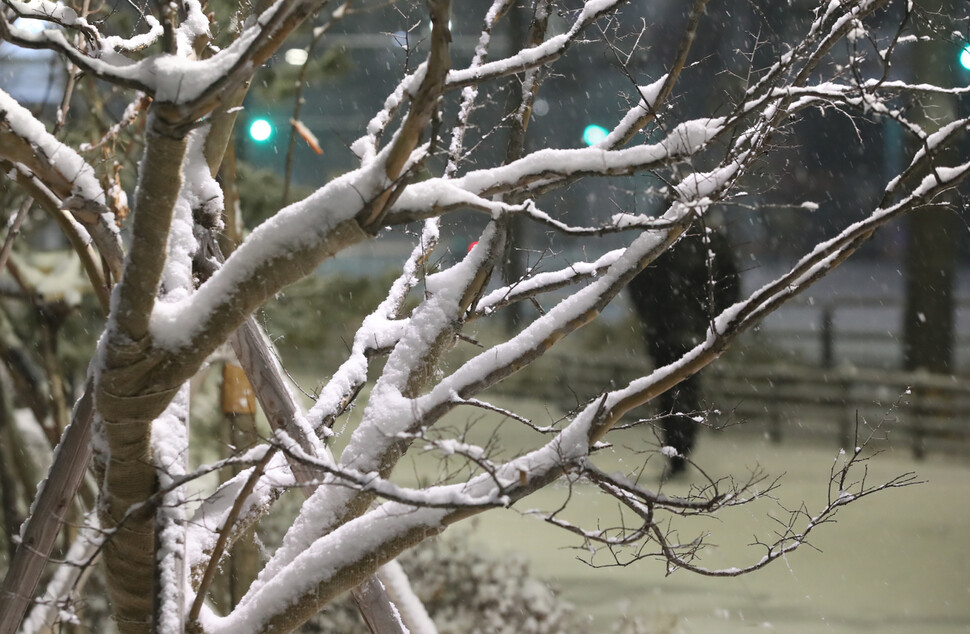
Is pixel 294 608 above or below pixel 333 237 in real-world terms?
below

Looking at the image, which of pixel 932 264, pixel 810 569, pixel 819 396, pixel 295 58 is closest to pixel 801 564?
pixel 810 569

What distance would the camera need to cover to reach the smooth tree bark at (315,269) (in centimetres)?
184

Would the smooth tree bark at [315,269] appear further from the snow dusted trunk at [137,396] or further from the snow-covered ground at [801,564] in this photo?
the snow-covered ground at [801,564]

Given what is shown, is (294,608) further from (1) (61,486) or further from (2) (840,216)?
(2) (840,216)

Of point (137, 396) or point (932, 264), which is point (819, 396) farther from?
point (137, 396)

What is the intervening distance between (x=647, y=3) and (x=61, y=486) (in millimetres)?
8437

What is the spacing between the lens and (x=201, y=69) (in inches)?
65.9

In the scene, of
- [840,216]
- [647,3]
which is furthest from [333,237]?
[840,216]

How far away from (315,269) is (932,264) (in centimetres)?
806

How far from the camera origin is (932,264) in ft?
27.6

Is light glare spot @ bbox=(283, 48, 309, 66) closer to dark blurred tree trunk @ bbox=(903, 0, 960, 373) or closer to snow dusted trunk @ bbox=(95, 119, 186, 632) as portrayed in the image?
snow dusted trunk @ bbox=(95, 119, 186, 632)

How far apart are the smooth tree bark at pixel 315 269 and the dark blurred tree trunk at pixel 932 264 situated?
6307 mm

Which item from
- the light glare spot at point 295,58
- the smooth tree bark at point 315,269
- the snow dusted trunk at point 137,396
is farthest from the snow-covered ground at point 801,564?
the snow dusted trunk at point 137,396

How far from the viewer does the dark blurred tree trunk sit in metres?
8.24
